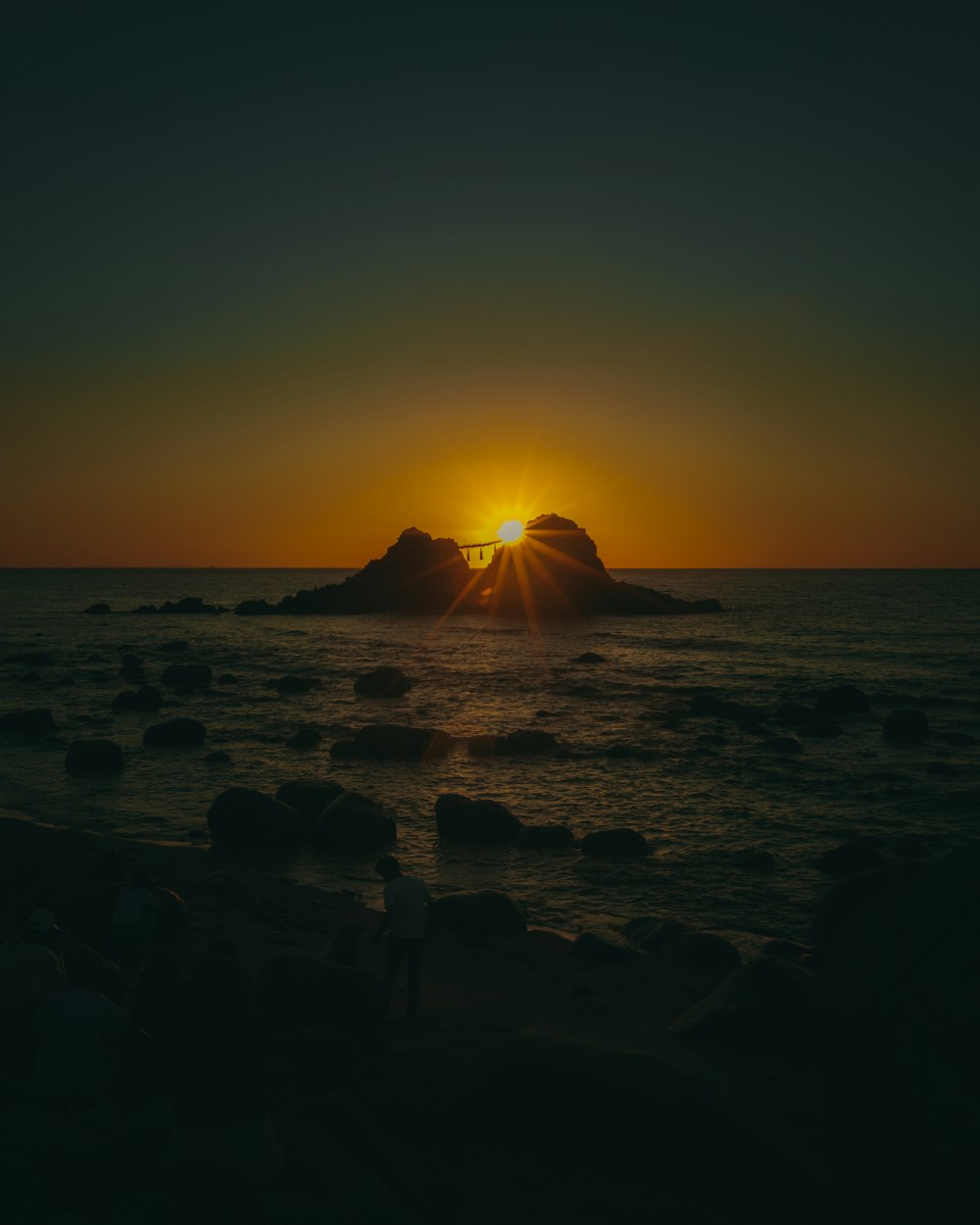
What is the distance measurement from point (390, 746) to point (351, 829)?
1092cm

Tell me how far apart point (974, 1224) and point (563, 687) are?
158 ft

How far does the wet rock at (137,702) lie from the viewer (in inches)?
1679

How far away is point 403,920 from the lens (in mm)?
11211

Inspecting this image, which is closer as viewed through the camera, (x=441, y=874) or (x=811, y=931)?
(x=811, y=931)

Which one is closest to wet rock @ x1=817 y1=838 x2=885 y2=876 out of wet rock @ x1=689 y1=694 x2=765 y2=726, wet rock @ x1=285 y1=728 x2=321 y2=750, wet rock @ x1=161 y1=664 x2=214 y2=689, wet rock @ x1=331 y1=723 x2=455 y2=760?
wet rock @ x1=331 y1=723 x2=455 y2=760

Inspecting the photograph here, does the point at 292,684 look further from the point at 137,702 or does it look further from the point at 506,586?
the point at 506,586

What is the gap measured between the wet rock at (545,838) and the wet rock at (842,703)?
2524 centimetres

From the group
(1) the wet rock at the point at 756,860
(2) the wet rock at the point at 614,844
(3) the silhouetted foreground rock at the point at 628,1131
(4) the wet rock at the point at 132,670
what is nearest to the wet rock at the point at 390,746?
(2) the wet rock at the point at 614,844

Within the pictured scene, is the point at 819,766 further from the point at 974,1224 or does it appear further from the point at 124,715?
the point at 124,715

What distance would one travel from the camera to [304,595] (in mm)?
131375

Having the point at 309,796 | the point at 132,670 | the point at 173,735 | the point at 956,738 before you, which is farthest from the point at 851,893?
the point at 132,670

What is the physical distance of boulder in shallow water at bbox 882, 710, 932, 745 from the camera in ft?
119

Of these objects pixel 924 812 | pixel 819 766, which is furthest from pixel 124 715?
pixel 924 812

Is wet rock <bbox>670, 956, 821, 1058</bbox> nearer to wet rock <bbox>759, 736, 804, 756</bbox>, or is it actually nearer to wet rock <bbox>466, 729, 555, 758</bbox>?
wet rock <bbox>466, 729, 555, 758</bbox>
